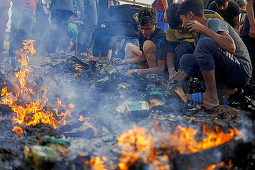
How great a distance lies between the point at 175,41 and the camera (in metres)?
3.87

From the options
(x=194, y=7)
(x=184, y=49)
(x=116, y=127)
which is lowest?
(x=116, y=127)

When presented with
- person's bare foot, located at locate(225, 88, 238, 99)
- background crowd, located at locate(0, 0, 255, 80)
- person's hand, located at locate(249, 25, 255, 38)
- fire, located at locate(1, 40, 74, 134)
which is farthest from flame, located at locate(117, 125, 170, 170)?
background crowd, located at locate(0, 0, 255, 80)

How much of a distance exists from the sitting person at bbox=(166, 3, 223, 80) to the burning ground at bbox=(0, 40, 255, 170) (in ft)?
1.65

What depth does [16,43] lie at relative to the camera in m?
5.64

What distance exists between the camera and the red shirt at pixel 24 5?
5.36 m

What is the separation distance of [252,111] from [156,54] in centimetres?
201

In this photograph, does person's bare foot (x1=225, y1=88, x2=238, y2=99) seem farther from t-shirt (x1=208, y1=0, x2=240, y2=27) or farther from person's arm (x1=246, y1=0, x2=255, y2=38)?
t-shirt (x1=208, y1=0, x2=240, y2=27)

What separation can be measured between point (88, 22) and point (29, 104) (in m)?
4.26

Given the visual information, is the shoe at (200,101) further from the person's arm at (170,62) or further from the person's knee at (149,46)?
the person's knee at (149,46)

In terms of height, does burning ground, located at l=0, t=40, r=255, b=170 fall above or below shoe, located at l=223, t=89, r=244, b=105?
below

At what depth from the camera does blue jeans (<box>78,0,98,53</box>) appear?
6191 millimetres

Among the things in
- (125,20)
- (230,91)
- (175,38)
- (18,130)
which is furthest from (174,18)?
(18,130)

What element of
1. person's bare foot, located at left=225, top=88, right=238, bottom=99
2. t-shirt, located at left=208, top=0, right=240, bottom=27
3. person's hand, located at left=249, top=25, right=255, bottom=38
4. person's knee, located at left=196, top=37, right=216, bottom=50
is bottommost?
person's bare foot, located at left=225, top=88, right=238, bottom=99

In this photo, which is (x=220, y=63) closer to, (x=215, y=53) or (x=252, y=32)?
(x=215, y=53)
